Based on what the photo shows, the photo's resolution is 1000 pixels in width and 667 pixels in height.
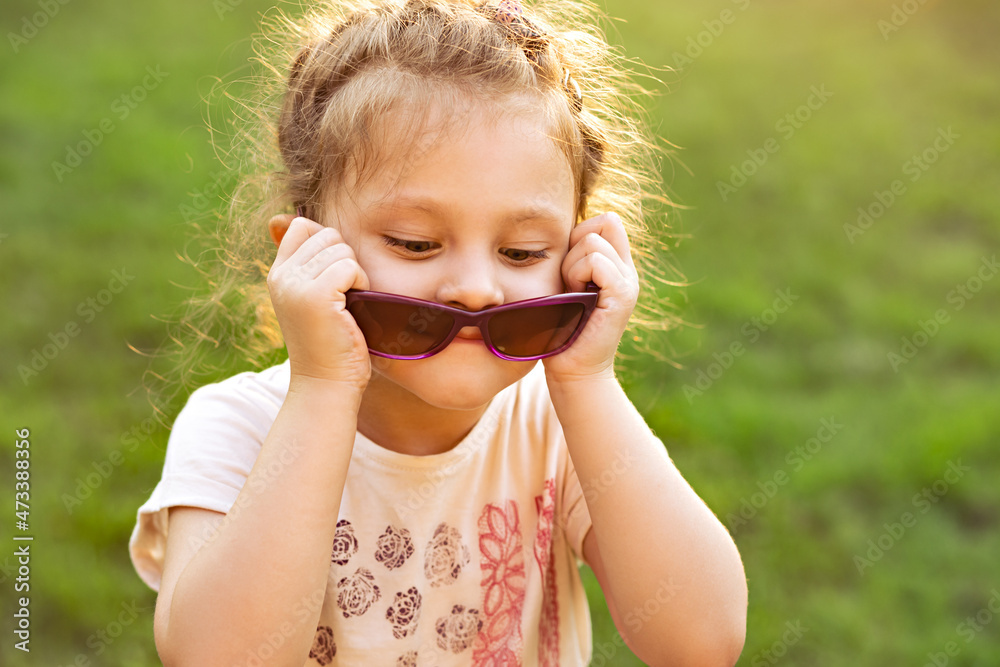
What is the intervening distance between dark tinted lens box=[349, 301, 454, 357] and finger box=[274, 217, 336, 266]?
19 cm

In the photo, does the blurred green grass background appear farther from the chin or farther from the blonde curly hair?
the chin

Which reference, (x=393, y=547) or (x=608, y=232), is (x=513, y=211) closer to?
(x=608, y=232)

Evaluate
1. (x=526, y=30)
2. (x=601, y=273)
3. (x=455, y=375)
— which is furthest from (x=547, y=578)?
(x=526, y=30)

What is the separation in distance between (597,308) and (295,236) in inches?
25.2

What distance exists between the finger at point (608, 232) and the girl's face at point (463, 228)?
89 millimetres

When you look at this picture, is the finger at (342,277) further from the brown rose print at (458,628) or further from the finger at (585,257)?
the brown rose print at (458,628)

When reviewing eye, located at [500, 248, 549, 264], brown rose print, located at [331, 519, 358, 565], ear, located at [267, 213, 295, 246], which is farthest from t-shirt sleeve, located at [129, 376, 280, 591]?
eye, located at [500, 248, 549, 264]

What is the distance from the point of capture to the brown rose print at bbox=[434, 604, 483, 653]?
2.14 m

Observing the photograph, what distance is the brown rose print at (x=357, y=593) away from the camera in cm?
208

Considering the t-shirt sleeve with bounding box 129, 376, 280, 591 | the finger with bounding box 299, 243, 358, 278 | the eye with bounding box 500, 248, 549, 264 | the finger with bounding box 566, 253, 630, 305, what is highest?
the finger with bounding box 566, 253, 630, 305

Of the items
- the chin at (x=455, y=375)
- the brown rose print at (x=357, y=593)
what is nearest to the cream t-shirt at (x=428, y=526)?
the brown rose print at (x=357, y=593)

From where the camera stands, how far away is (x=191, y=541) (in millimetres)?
1944

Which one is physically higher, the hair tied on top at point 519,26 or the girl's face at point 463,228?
the hair tied on top at point 519,26

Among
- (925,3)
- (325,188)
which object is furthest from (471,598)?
(925,3)
